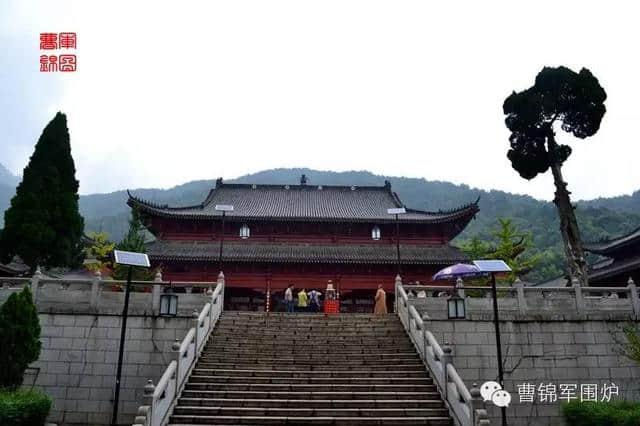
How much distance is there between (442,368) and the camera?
12445 mm

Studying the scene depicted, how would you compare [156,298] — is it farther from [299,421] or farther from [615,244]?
[615,244]

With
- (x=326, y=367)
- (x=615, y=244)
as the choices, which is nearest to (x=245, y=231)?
(x=326, y=367)

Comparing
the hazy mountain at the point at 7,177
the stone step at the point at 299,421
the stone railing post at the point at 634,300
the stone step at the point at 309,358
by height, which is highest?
the hazy mountain at the point at 7,177

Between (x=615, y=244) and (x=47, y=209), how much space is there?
27.7 meters

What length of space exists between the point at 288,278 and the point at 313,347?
10879 millimetres

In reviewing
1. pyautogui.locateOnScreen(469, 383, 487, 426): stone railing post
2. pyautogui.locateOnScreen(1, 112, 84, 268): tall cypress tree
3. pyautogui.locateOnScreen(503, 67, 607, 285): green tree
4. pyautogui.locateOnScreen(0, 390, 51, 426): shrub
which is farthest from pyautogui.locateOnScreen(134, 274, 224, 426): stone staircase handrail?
pyautogui.locateOnScreen(503, 67, 607, 285): green tree

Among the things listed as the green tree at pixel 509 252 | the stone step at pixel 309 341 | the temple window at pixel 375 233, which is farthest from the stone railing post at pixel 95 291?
the green tree at pixel 509 252

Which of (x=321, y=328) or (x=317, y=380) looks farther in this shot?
(x=321, y=328)

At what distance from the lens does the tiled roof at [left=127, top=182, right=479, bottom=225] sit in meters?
27.2

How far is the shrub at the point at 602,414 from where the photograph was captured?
10680mm

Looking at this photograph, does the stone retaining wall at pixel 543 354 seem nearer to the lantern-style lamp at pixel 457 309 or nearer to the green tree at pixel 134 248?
the lantern-style lamp at pixel 457 309

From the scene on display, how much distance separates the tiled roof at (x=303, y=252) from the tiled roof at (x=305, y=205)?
1.46m

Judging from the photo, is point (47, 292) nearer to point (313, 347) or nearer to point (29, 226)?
point (29, 226)

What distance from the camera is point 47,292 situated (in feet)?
54.3
